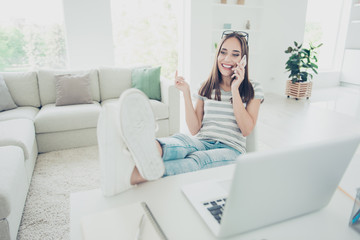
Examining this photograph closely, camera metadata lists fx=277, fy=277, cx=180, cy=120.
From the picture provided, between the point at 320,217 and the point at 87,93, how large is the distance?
254 centimetres

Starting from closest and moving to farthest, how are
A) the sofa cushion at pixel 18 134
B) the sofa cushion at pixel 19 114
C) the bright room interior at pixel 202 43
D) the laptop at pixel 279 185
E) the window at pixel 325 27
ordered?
the laptop at pixel 279 185, the sofa cushion at pixel 18 134, the sofa cushion at pixel 19 114, the bright room interior at pixel 202 43, the window at pixel 325 27

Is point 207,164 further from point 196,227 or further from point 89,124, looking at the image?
point 89,124

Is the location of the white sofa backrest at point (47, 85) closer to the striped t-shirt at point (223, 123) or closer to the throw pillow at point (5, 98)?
the throw pillow at point (5, 98)

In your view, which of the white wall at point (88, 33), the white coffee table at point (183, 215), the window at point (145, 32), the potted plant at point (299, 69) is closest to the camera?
the white coffee table at point (183, 215)

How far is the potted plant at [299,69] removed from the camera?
4520mm

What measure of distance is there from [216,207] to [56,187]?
5.07 feet

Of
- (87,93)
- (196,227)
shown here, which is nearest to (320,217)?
(196,227)

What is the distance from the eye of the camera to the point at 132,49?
491 centimetres

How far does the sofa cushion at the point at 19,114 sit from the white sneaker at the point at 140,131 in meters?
1.97

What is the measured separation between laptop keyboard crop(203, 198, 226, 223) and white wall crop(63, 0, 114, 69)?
3527 mm

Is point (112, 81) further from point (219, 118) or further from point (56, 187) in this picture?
point (219, 118)

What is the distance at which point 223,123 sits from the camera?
4.70 feet

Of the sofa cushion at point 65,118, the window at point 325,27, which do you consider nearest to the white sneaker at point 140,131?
the sofa cushion at point 65,118

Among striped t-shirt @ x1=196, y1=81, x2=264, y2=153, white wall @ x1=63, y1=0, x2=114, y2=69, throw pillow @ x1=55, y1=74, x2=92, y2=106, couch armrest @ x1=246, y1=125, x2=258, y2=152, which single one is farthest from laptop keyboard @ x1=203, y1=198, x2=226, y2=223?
white wall @ x1=63, y1=0, x2=114, y2=69
